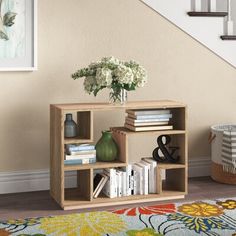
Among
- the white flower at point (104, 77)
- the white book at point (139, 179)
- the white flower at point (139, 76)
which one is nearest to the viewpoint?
the white flower at point (104, 77)

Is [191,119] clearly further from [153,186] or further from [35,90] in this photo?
[35,90]

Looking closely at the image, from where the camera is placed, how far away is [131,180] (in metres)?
3.88

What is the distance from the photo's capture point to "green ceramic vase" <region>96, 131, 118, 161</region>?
3.84 meters

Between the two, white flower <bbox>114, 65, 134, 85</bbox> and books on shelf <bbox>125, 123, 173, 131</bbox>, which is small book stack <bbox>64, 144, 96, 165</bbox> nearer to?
books on shelf <bbox>125, 123, 173, 131</bbox>

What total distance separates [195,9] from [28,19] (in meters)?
1.32

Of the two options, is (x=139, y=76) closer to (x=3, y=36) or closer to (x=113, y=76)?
(x=113, y=76)

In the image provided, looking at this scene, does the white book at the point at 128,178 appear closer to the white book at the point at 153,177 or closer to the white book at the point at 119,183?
the white book at the point at 119,183

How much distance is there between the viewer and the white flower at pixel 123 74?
12.1 feet

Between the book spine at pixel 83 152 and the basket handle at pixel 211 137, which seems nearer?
the book spine at pixel 83 152

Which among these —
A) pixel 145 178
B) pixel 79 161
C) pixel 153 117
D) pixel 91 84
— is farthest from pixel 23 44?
pixel 145 178

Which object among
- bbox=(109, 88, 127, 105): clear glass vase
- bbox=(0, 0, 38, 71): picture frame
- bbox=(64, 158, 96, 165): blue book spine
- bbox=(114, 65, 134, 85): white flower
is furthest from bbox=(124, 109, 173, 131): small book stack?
bbox=(0, 0, 38, 71): picture frame

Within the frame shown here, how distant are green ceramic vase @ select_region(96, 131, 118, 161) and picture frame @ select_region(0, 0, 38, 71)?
0.71 meters

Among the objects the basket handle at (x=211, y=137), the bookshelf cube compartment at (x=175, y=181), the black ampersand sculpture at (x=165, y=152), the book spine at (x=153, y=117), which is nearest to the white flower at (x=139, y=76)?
the book spine at (x=153, y=117)

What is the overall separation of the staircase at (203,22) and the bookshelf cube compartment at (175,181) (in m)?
1.05
